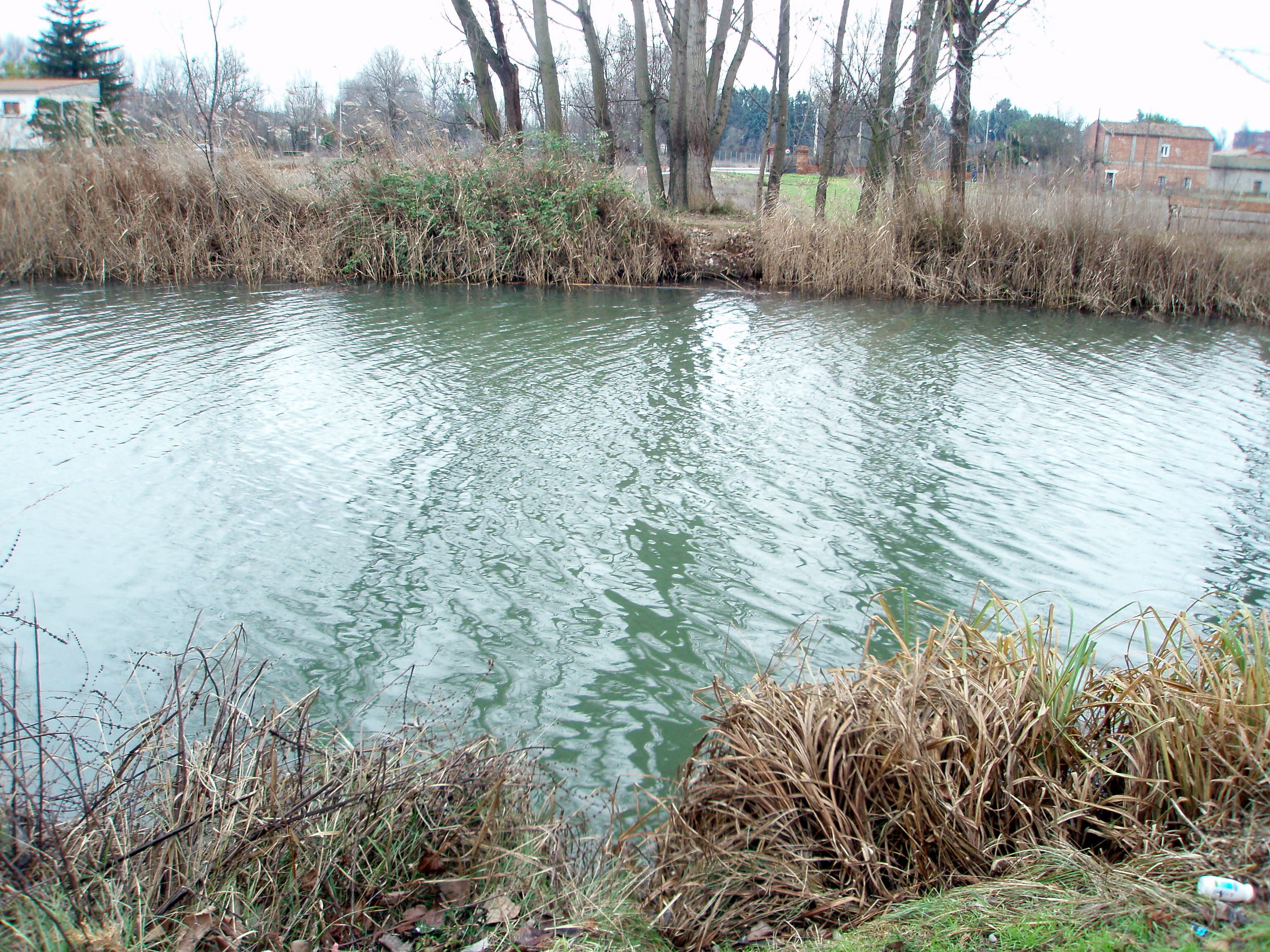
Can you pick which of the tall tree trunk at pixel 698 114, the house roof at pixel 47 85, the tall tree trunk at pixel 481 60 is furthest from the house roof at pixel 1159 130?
the house roof at pixel 47 85

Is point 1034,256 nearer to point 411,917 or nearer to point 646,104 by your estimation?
point 646,104

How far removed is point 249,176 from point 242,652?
11924mm

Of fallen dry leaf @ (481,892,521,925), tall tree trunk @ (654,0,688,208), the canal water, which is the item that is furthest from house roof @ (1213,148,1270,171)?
fallen dry leaf @ (481,892,521,925)

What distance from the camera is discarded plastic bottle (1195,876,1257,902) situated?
1977 mm

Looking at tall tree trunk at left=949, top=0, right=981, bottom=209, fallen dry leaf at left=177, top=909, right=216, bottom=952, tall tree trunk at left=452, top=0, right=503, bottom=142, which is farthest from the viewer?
tall tree trunk at left=452, top=0, right=503, bottom=142

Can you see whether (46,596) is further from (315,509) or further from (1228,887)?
(1228,887)

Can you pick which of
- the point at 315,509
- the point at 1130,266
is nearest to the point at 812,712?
the point at 315,509

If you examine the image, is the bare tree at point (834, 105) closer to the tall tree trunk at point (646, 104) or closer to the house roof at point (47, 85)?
the tall tree trunk at point (646, 104)

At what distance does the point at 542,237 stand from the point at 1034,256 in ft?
23.8

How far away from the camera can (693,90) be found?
16453 mm

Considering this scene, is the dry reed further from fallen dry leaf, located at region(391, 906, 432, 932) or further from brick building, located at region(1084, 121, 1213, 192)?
brick building, located at region(1084, 121, 1213, 192)

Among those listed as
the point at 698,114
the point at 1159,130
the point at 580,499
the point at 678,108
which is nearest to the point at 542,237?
the point at 698,114

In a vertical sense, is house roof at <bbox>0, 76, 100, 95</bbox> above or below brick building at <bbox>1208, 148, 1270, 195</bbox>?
above

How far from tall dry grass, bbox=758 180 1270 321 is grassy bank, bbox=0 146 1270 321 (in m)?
0.02
